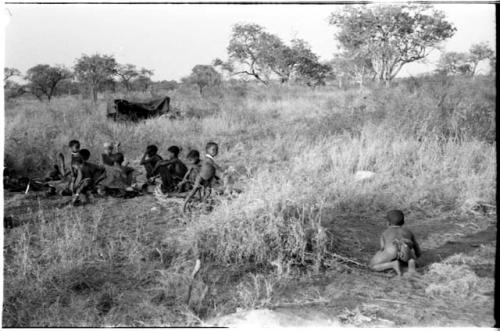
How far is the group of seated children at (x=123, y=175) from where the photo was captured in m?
5.38

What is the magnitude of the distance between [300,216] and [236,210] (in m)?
0.55

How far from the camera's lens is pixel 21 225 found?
474 cm

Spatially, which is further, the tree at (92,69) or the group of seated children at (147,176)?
the tree at (92,69)

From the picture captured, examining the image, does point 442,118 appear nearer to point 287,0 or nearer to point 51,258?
point 287,0

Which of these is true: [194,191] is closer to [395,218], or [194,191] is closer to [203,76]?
[395,218]

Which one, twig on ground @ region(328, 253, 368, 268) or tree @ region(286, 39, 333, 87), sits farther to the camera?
tree @ region(286, 39, 333, 87)

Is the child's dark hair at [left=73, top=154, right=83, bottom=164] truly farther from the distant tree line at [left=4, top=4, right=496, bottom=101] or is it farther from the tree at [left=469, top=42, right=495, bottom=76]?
the distant tree line at [left=4, top=4, right=496, bottom=101]

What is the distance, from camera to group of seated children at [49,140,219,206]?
538cm

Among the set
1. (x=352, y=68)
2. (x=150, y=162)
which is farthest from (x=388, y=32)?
(x=150, y=162)

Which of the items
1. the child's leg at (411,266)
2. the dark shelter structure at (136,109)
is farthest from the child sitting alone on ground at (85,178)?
the dark shelter structure at (136,109)

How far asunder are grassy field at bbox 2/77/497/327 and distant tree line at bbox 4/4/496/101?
8.93 metres

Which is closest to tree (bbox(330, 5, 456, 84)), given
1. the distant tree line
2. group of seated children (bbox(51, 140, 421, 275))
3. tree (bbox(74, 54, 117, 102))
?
the distant tree line

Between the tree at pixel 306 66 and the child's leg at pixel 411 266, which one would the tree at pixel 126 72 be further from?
the child's leg at pixel 411 266

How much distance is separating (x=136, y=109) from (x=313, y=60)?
44.9 feet
